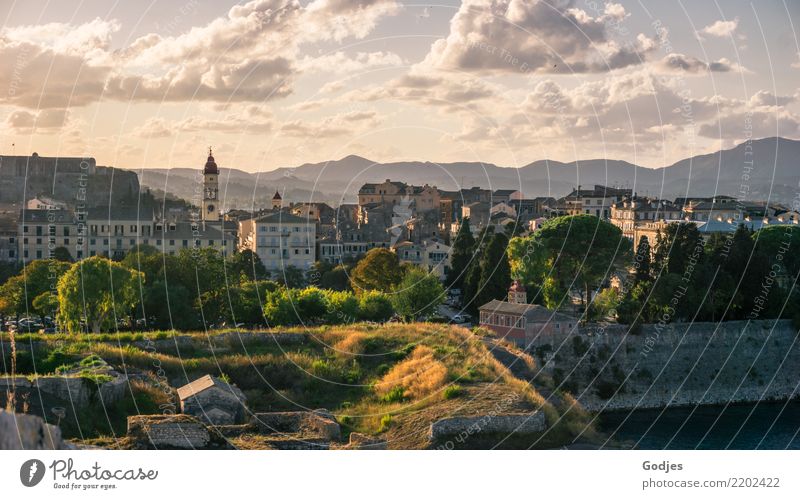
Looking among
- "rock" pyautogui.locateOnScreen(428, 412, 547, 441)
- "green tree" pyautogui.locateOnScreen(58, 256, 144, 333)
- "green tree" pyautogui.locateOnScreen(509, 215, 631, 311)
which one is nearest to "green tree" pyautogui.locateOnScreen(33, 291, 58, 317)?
"green tree" pyautogui.locateOnScreen(58, 256, 144, 333)

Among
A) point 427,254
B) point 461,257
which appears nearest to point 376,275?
point 461,257

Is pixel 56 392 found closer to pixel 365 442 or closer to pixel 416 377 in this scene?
pixel 365 442

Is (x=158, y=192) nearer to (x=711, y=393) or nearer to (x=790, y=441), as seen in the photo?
(x=711, y=393)

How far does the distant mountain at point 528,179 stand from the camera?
9231 centimetres

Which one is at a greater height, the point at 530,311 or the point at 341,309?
the point at 530,311

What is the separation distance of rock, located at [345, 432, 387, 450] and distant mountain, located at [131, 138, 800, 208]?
175 ft

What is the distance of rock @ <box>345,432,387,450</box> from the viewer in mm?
19547

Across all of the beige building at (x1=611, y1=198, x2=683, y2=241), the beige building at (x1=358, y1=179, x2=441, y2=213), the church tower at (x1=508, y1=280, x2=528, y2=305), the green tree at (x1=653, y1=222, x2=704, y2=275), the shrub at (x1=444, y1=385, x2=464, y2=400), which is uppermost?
the beige building at (x1=358, y1=179, x2=441, y2=213)

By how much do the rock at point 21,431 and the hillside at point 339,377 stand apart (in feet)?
19.5

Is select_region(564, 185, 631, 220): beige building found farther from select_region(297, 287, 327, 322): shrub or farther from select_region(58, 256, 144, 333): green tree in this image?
select_region(58, 256, 144, 333): green tree

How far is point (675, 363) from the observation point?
3572 cm

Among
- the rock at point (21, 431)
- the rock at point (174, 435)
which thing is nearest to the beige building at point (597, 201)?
the rock at point (174, 435)

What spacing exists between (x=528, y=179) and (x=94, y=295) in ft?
385

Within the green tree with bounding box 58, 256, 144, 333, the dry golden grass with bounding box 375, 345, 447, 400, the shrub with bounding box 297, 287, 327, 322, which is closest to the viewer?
the dry golden grass with bounding box 375, 345, 447, 400
